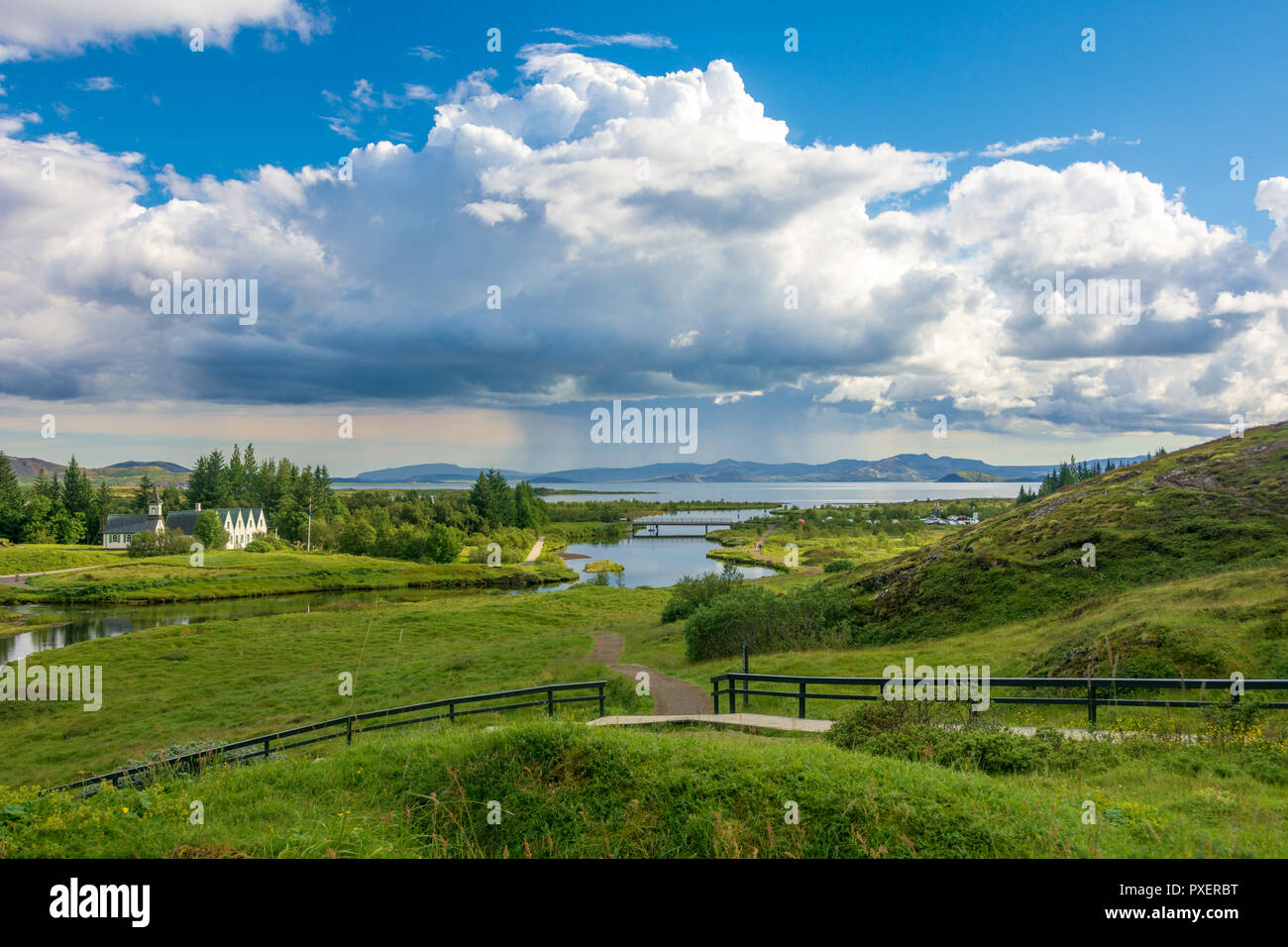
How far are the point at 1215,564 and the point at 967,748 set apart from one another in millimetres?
17931

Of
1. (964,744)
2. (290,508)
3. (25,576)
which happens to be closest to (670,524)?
(290,508)

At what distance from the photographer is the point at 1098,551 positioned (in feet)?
78.5

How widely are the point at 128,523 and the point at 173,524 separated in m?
6.34

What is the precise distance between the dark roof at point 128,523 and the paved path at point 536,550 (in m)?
58.6

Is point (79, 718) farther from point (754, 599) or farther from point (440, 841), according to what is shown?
point (440, 841)

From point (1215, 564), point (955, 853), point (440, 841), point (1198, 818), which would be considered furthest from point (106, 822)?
point (1215, 564)

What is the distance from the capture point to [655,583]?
8400cm

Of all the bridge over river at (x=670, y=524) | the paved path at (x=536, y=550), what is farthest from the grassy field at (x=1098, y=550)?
the bridge over river at (x=670, y=524)

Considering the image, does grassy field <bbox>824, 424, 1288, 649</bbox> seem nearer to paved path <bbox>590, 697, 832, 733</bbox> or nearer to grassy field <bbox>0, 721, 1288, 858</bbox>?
paved path <bbox>590, 697, 832, 733</bbox>

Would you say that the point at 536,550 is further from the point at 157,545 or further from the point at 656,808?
the point at 656,808

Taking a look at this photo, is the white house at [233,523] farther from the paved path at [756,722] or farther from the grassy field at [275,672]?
the paved path at [756,722]

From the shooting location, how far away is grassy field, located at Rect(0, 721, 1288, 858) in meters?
5.95
